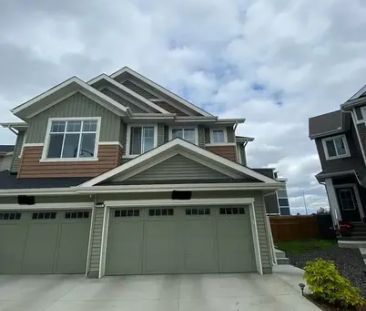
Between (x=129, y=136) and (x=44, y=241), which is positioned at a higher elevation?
(x=129, y=136)

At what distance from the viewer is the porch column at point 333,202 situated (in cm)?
1403

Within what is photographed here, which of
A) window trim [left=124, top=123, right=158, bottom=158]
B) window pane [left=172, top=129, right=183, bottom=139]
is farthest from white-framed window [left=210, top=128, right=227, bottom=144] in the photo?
Result: window trim [left=124, top=123, right=158, bottom=158]

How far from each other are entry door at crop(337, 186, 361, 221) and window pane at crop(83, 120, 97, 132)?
49.7 feet

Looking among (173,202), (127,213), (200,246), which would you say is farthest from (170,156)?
(200,246)

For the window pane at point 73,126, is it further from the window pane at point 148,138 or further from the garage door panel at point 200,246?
the garage door panel at point 200,246

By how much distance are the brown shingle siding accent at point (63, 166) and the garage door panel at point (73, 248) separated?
96.1 inches

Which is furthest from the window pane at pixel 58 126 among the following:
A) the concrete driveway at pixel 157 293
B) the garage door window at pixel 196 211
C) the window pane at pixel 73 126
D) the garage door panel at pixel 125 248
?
the garage door window at pixel 196 211

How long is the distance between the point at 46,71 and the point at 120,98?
4.81 metres

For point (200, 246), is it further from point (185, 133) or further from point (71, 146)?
point (71, 146)

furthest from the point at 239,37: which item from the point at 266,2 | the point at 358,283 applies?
the point at 358,283

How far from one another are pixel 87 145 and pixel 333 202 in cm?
1483

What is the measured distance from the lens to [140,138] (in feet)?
38.4

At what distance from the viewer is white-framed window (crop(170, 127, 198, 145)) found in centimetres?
1237

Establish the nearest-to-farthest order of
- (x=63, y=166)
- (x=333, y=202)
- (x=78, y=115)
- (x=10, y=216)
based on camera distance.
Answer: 1. (x=10, y=216)
2. (x=63, y=166)
3. (x=78, y=115)
4. (x=333, y=202)
